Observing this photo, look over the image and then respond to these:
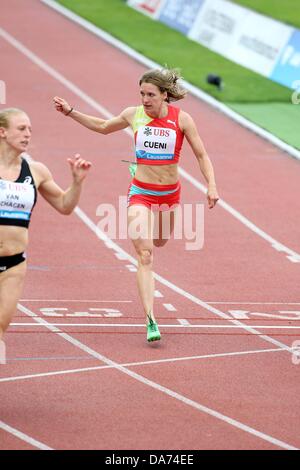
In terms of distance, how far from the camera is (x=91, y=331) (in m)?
12.1

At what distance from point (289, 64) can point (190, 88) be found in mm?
2119

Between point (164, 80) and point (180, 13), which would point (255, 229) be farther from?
point (180, 13)

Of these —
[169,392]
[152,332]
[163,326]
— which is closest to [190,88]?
[163,326]

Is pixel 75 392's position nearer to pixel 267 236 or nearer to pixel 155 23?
pixel 267 236

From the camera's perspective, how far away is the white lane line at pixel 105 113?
16347 millimetres

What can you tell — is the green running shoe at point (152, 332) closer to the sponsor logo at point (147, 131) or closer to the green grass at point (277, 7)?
the sponsor logo at point (147, 131)

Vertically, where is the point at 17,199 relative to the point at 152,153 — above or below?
below

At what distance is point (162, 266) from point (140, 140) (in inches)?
142

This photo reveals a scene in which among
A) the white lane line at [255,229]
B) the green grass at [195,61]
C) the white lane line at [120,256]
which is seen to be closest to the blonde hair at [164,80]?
the white lane line at [120,256]

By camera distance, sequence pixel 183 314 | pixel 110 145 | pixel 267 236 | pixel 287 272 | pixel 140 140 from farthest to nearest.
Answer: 1. pixel 110 145
2. pixel 267 236
3. pixel 287 272
4. pixel 183 314
5. pixel 140 140

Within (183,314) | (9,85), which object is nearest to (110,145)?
(9,85)

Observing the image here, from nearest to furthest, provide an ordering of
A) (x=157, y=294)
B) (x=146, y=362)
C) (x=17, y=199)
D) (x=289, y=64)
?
(x=17, y=199), (x=146, y=362), (x=157, y=294), (x=289, y=64)

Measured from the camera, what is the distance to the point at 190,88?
2659cm

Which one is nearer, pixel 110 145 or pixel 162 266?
pixel 162 266
